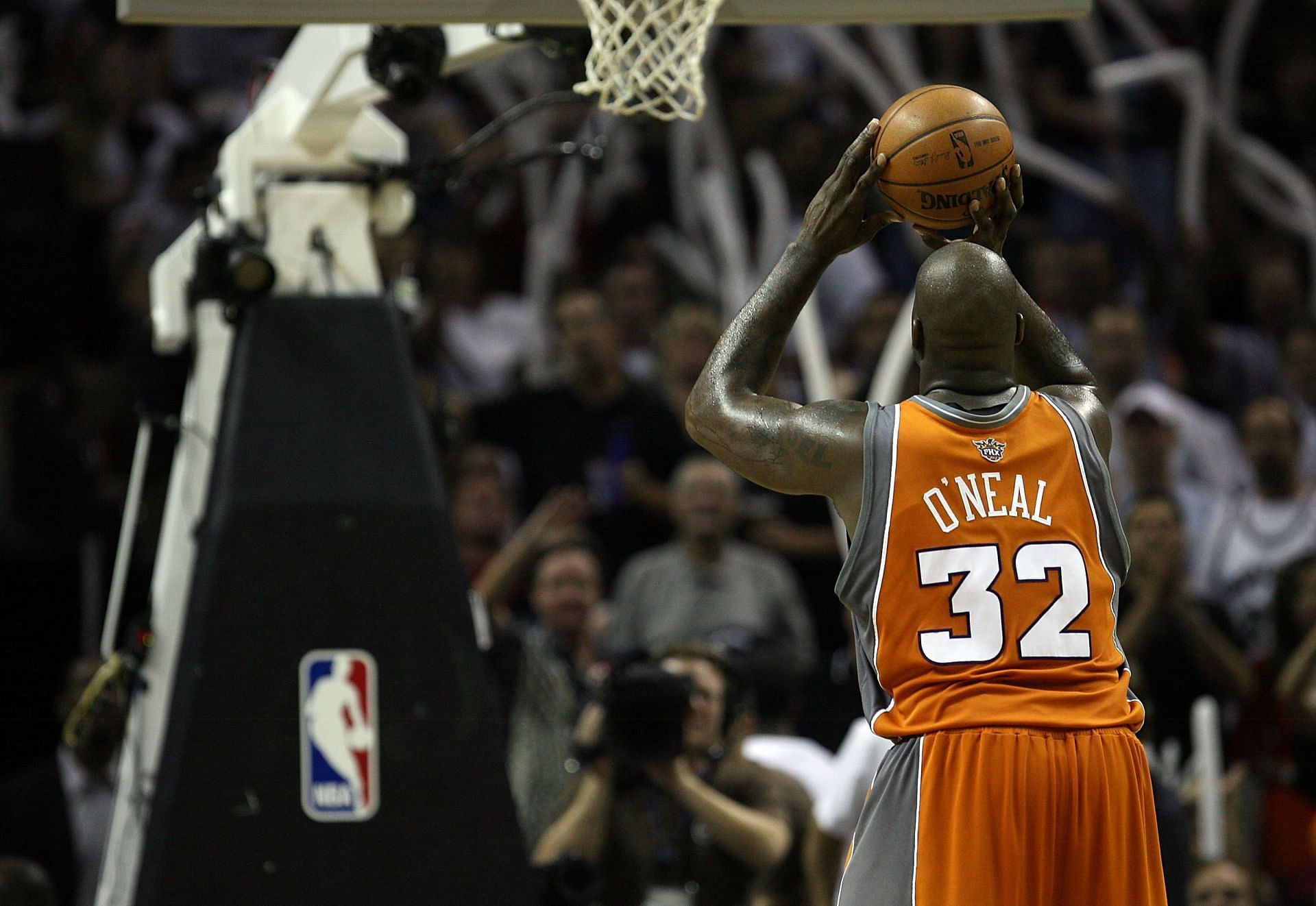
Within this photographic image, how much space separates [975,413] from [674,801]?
311cm

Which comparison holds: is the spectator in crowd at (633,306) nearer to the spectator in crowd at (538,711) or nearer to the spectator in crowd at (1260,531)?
the spectator in crowd at (538,711)

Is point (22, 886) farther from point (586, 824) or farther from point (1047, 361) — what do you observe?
point (1047, 361)

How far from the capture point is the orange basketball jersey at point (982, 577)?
3803mm

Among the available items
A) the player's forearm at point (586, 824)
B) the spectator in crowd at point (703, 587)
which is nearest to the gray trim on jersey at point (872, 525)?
the player's forearm at point (586, 824)

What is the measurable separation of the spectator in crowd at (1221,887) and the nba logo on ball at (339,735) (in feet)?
9.21

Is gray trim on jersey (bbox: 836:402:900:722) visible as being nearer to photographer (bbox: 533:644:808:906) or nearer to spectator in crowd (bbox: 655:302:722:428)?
photographer (bbox: 533:644:808:906)

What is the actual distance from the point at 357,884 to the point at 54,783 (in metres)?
2.13

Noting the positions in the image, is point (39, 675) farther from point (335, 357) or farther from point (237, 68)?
point (237, 68)

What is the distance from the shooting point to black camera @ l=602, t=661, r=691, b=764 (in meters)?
6.34

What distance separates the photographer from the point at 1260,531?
28.7 feet

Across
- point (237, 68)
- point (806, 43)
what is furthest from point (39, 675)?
point (806, 43)

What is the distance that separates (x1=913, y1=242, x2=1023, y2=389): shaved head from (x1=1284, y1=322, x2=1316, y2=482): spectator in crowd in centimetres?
605

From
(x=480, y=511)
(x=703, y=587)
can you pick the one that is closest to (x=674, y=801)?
(x=703, y=587)

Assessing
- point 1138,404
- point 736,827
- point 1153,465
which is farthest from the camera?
point 1138,404
